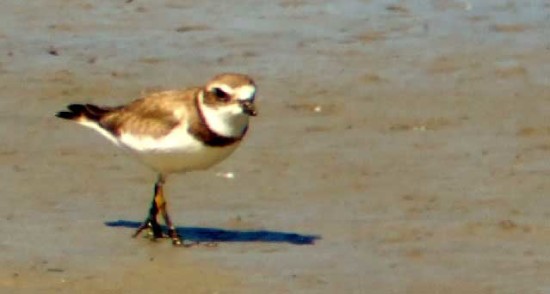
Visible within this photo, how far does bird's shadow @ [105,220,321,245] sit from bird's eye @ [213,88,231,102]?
0.79 m

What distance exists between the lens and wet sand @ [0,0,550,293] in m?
9.49

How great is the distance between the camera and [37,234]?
32.6 ft

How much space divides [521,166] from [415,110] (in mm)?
1533

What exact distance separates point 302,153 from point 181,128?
6.51 feet

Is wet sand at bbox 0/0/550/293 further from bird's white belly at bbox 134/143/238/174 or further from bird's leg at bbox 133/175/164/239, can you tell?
bird's white belly at bbox 134/143/238/174

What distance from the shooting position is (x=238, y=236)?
33.1ft

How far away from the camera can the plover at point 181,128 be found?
32.0 feet

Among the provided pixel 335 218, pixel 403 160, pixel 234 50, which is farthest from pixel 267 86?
pixel 335 218

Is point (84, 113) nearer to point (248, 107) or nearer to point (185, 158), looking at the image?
point (185, 158)

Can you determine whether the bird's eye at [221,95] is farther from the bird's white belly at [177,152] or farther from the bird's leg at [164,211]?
the bird's leg at [164,211]

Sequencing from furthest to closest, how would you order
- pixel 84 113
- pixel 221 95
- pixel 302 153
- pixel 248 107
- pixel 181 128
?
pixel 302 153 < pixel 84 113 < pixel 181 128 < pixel 221 95 < pixel 248 107

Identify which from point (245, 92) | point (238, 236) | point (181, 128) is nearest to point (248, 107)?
point (245, 92)

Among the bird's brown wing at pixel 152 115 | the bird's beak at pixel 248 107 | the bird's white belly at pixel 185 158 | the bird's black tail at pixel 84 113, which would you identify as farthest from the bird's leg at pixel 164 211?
the bird's beak at pixel 248 107

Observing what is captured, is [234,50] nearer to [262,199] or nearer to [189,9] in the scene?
[189,9]
